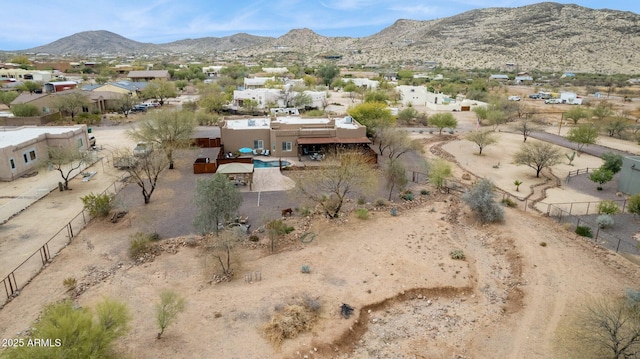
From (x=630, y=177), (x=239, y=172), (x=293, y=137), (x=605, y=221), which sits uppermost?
(x=293, y=137)

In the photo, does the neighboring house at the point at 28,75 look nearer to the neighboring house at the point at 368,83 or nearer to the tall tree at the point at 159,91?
the tall tree at the point at 159,91

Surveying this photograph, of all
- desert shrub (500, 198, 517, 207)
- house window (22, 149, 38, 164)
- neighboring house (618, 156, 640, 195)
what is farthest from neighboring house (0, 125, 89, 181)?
neighboring house (618, 156, 640, 195)

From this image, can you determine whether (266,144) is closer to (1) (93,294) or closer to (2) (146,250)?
(2) (146,250)

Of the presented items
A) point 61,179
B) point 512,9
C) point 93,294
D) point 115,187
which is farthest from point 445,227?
point 512,9

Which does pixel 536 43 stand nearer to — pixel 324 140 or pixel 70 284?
pixel 324 140

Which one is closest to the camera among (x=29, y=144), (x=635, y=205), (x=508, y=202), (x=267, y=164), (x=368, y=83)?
(x=635, y=205)

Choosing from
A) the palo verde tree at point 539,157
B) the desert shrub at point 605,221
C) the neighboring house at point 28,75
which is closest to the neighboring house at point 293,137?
the palo verde tree at point 539,157

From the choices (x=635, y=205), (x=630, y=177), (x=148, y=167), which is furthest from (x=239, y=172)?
(x=630, y=177)

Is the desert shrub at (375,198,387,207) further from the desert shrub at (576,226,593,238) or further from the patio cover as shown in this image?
the patio cover
